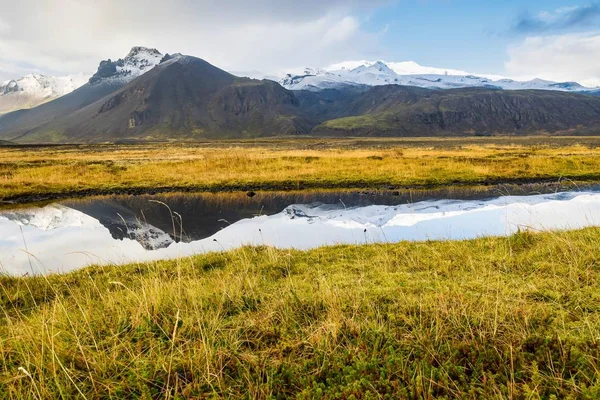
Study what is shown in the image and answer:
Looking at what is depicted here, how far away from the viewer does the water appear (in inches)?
606

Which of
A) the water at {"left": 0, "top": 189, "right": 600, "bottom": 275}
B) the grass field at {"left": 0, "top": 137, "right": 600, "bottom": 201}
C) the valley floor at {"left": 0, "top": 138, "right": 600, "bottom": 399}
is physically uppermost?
the grass field at {"left": 0, "top": 137, "right": 600, "bottom": 201}

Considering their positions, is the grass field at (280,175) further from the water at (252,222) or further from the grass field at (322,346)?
the grass field at (322,346)

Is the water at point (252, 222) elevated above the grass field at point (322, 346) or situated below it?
below

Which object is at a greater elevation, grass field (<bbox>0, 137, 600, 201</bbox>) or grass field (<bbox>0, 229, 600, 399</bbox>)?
grass field (<bbox>0, 137, 600, 201</bbox>)

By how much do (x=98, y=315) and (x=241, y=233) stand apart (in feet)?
40.2

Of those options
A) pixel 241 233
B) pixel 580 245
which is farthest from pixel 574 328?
pixel 241 233

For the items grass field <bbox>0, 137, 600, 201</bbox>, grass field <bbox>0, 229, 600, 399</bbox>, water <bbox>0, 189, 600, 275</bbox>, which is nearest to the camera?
grass field <bbox>0, 229, 600, 399</bbox>

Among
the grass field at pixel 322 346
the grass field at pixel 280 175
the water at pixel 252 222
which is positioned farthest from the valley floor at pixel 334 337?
the grass field at pixel 280 175

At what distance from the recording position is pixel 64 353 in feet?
15.3

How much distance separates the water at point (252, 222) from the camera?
50.5 ft

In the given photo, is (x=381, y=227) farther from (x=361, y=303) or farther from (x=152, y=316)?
(x=152, y=316)

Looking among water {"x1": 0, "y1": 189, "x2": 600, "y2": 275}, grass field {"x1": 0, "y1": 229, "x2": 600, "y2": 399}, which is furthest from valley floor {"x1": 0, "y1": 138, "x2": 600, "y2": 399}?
water {"x1": 0, "y1": 189, "x2": 600, "y2": 275}

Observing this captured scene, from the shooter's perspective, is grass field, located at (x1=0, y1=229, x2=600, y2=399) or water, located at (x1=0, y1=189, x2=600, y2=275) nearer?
grass field, located at (x1=0, y1=229, x2=600, y2=399)

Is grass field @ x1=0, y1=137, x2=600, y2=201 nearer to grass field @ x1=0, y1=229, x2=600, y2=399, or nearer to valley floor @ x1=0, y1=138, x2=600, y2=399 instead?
valley floor @ x1=0, y1=138, x2=600, y2=399
